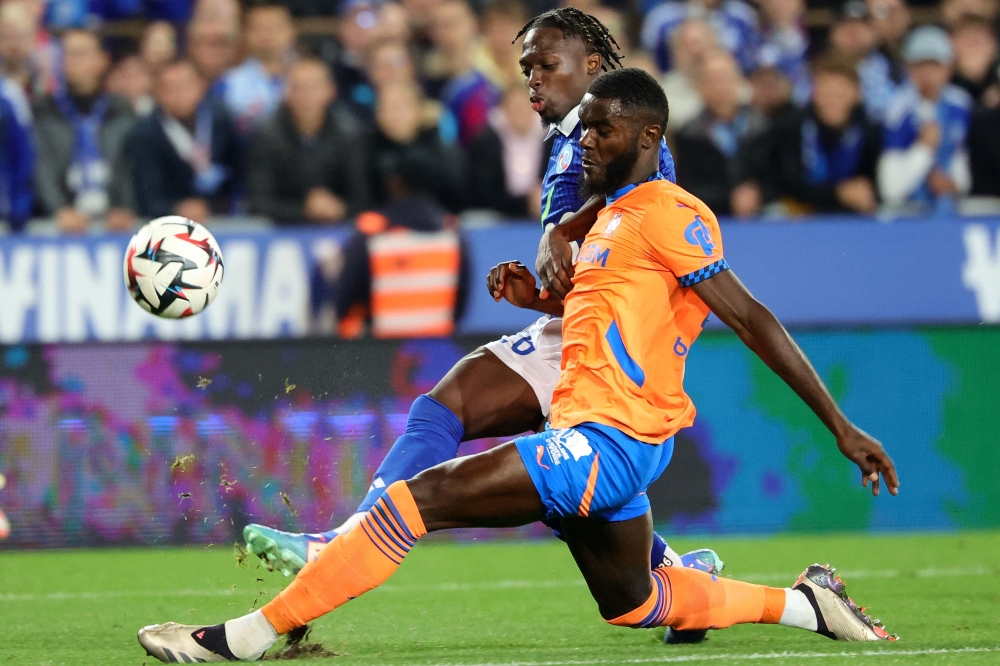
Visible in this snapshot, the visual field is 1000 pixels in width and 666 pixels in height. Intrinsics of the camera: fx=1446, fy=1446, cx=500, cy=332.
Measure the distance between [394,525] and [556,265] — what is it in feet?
3.18

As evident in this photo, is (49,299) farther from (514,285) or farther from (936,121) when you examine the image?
(936,121)

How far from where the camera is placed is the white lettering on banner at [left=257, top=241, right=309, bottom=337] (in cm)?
972

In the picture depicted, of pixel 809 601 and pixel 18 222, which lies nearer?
pixel 809 601

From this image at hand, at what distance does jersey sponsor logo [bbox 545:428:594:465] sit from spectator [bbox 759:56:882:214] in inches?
268

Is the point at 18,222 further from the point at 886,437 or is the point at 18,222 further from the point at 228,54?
the point at 886,437

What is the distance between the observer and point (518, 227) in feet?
31.9

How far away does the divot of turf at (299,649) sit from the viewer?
432cm

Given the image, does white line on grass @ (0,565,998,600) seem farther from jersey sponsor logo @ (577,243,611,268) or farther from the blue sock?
jersey sponsor logo @ (577,243,611,268)

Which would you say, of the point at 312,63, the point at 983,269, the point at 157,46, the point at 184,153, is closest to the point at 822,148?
the point at 983,269

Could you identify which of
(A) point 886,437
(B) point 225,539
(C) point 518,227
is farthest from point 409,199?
(A) point 886,437

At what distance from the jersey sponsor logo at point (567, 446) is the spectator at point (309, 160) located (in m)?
6.37

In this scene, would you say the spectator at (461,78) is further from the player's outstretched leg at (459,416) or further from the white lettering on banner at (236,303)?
the player's outstretched leg at (459,416)

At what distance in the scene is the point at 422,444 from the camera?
193 inches

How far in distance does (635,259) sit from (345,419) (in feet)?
12.6
